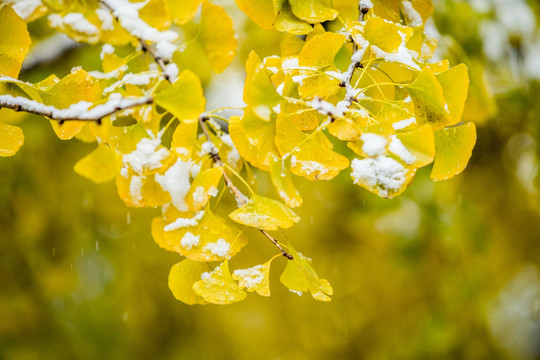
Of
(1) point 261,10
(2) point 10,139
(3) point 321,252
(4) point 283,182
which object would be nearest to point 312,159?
(4) point 283,182

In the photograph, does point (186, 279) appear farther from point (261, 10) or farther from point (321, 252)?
point (321, 252)

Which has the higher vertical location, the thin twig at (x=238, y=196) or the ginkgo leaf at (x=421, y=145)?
the ginkgo leaf at (x=421, y=145)

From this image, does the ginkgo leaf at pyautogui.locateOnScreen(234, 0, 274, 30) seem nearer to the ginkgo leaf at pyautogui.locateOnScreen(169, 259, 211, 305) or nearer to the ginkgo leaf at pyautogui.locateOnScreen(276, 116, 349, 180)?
the ginkgo leaf at pyautogui.locateOnScreen(276, 116, 349, 180)

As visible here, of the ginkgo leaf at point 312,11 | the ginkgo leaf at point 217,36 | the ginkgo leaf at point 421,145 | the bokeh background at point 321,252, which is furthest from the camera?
the bokeh background at point 321,252

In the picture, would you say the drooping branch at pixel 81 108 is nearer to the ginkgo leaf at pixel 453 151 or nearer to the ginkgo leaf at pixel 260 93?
the ginkgo leaf at pixel 260 93

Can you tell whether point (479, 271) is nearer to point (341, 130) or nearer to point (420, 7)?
point (420, 7)

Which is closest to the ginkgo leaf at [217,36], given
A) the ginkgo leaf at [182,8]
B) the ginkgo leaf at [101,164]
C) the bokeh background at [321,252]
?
the ginkgo leaf at [182,8]

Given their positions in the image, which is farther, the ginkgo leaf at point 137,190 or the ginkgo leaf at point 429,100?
the ginkgo leaf at point 137,190

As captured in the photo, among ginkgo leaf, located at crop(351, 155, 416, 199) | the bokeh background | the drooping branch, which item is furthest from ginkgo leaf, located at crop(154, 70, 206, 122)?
the bokeh background
